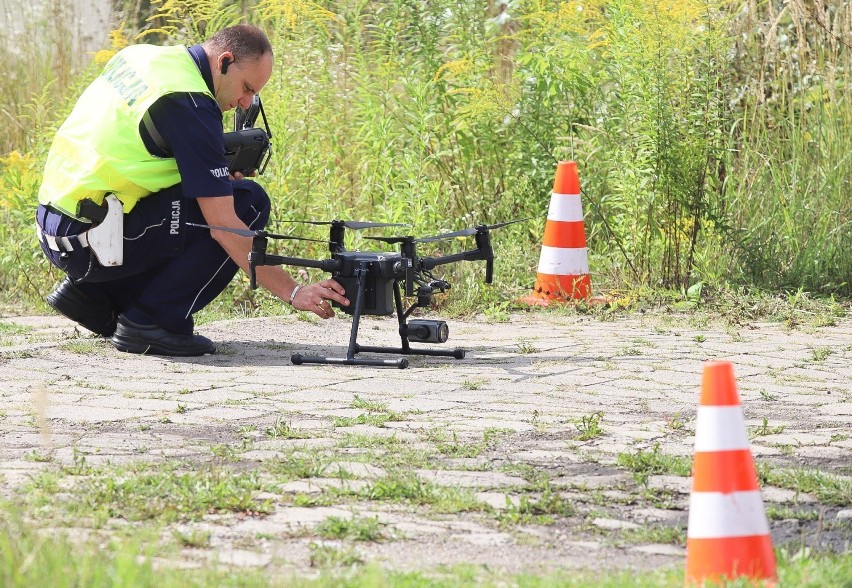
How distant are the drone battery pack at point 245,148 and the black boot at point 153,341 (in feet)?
3.08

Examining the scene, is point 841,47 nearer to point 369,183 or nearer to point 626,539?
point 369,183

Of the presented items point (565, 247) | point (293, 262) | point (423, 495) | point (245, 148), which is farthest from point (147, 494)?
point (565, 247)

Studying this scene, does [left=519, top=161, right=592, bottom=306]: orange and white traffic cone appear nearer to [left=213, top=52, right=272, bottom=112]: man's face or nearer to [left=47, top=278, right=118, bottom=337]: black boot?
[left=213, top=52, right=272, bottom=112]: man's face

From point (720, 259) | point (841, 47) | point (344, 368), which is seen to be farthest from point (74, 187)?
point (841, 47)

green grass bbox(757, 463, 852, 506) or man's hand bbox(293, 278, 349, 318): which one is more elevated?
man's hand bbox(293, 278, 349, 318)

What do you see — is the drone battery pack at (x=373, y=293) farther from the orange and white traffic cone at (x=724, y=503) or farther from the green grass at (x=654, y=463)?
the orange and white traffic cone at (x=724, y=503)

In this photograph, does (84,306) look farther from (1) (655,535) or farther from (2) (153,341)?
(1) (655,535)

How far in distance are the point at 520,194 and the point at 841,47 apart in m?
2.51

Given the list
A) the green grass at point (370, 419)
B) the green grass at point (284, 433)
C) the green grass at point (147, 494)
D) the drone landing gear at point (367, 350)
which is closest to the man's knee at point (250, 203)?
the drone landing gear at point (367, 350)

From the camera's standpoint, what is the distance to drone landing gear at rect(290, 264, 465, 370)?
5996 millimetres

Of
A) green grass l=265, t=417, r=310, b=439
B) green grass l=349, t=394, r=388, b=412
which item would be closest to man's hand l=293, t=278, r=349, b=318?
green grass l=349, t=394, r=388, b=412

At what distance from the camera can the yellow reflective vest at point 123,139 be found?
19.9 feet

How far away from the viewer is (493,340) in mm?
6973

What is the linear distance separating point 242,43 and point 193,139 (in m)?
0.56
